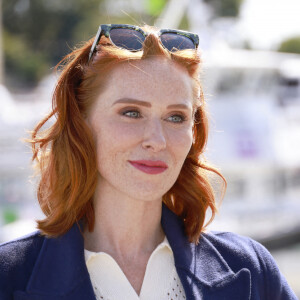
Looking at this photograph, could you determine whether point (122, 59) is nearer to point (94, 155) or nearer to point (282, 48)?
point (94, 155)

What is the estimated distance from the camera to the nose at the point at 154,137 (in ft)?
5.66

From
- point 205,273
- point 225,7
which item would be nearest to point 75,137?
point 205,273

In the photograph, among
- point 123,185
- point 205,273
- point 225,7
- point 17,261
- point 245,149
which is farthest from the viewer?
point 225,7

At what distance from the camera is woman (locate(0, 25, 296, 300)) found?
1.74 m

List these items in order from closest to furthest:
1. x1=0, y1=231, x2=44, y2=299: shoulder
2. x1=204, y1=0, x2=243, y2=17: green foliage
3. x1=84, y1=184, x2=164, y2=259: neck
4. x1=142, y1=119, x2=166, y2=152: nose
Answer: x1=0, y1=231, x2=44, y2=299: shoulder → x1=142, y1=119, x2=166, y2=152: nose → x1=84, y1=184, x2=164, y2=259: neck → x1=204, y1=0, x2=243, y2=17: green foliage

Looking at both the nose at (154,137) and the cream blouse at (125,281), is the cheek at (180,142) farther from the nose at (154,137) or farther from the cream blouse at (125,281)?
the cream blouse at (125,281)

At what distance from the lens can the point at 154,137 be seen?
5.69 feet

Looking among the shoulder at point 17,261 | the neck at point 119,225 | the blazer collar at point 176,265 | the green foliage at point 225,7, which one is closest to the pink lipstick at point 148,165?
the neck at point 119,225

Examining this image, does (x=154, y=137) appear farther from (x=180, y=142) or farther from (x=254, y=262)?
(x=254, y=262)

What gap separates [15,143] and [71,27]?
2720 centimetres

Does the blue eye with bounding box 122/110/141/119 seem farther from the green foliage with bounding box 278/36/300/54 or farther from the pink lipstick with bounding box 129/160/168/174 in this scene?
the green foliage with bounding box 278/36/300/54

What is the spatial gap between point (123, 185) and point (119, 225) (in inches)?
5.7

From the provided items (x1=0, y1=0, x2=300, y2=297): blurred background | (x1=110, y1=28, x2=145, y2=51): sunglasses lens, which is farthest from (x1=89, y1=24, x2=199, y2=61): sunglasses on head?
(x1=0, y1=0, x2=300, y2=297): blurred background

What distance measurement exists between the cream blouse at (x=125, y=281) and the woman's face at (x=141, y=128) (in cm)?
21
